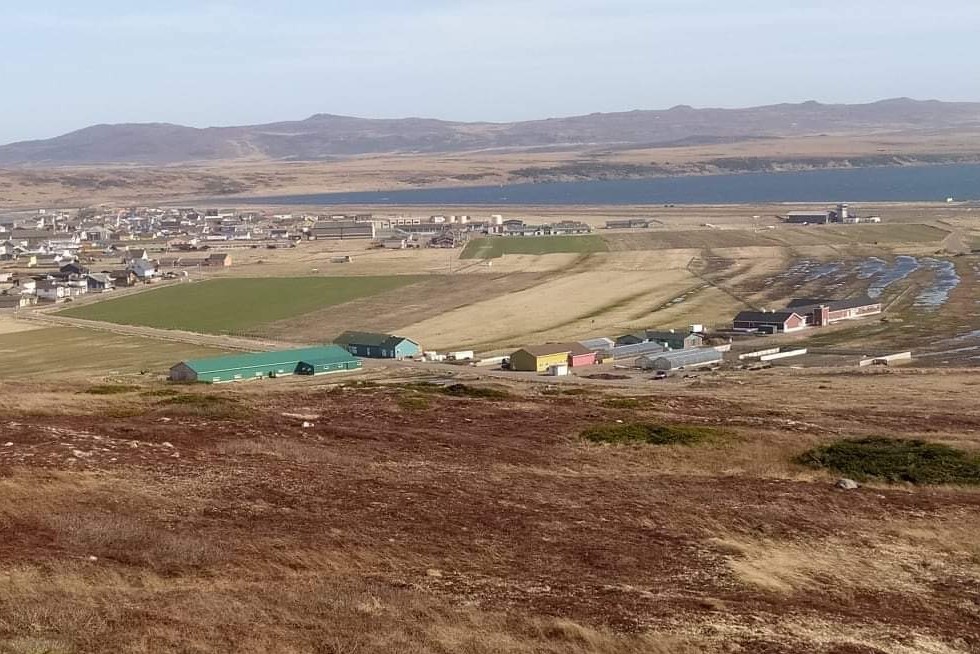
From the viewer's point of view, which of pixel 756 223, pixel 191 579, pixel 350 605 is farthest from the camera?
pixel 756 223

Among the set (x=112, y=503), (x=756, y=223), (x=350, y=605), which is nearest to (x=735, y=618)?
(x=350, y=605)

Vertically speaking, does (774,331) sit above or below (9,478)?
below

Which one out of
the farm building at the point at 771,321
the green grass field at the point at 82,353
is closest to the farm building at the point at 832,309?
the farm building at the point at 771,321

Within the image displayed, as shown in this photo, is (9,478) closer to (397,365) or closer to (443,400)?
(443,400)

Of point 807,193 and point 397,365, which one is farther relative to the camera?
point 807,193

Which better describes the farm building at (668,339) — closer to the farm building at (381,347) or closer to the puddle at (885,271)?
the farm building at (381,347)

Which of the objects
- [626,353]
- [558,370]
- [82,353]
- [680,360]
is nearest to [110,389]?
[558,370]

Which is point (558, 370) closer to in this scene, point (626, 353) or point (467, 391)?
point (626, 353)
